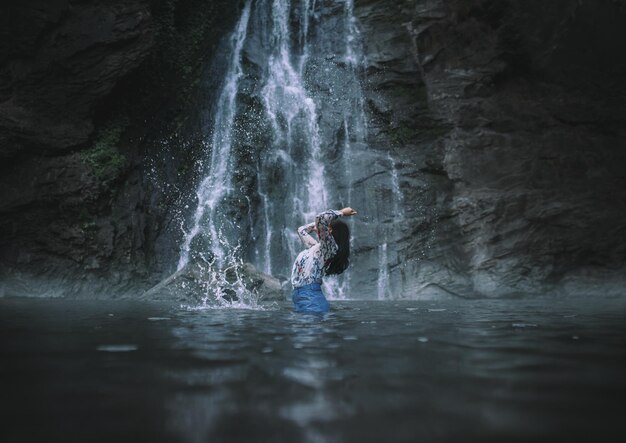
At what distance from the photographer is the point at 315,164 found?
47.6ft

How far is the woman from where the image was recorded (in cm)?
591

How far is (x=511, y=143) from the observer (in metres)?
13.7

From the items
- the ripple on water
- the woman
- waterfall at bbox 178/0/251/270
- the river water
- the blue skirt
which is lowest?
→ the river water

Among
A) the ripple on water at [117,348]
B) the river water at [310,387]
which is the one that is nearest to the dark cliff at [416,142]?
the river water at [310,387]

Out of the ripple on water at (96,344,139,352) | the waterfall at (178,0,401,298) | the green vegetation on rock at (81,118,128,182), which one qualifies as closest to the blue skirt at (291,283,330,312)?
the ripple on water at (96,344,139,352)

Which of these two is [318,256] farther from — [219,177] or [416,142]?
[416,142]

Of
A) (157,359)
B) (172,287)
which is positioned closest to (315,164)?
(172,287)

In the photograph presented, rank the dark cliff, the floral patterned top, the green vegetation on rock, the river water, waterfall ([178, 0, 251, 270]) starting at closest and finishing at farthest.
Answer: the river water, the floral patterned top, the dark cliff, the green vegetation on rock, waterfall ([178, 0, 251, 270])

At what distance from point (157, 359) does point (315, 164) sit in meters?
12.0

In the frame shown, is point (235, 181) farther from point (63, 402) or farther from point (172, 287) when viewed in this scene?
point (63, 402)

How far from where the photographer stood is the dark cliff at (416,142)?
40.9 ft

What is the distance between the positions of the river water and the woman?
196 cm

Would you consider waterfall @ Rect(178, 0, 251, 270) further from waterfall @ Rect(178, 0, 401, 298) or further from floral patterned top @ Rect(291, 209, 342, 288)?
floral patterned top @ Rect(291, 209, 342, 288)

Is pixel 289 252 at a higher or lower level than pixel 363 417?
higher
